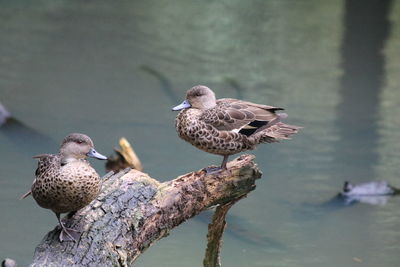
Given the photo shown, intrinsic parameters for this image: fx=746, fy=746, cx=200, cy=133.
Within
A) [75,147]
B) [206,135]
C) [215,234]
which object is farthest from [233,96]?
[75,147]

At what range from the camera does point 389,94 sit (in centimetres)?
850

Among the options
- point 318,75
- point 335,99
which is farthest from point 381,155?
point 318,75

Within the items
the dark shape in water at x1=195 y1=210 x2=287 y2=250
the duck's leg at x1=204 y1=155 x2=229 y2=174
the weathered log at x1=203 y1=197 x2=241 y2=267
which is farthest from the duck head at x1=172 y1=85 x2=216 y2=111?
the dark shape in water at x1=195 y1=210 x2=287 y2=250

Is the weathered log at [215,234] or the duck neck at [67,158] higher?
the duck neck at [67,158]

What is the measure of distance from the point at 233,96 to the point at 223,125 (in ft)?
12.6

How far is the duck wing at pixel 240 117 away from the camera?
4.09 meters

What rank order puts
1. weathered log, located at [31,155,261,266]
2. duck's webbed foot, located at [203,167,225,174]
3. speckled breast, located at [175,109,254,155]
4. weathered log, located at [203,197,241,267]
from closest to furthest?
weathered log, located at [31,155,261,266] < speckled breast, located at [175,109,254,155] < duck's webbed foot, located at [203,167,225,174] < weathered log, located at [203,197,241,267]

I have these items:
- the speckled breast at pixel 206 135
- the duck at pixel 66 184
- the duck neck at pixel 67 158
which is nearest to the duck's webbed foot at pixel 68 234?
the duck at pixel 66 184

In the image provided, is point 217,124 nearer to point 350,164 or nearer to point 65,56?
point 350,164

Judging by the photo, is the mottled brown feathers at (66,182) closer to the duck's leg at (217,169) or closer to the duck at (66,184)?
the duck at (66,184)

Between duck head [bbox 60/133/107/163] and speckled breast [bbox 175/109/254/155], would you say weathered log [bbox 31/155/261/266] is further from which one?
duck head [bbox 60/133/107/163]

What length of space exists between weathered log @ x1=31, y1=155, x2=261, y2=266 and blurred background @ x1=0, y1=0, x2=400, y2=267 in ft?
3.66

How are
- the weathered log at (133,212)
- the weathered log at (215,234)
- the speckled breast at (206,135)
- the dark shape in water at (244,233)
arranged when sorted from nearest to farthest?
the weathered log at (133,212)
the speckled breast at (206,135)
the weathered log at (215,234)
the dark shape in water at (244,233)

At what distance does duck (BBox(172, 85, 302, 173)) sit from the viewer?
A: 160 inches
